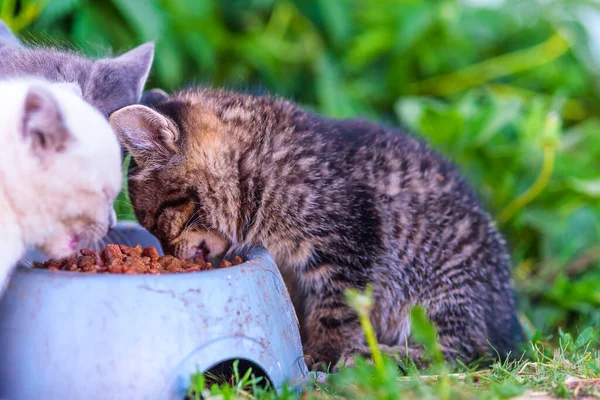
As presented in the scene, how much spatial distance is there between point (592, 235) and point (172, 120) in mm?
3182

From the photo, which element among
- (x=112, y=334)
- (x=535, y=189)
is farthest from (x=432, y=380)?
(x=535, y=189)

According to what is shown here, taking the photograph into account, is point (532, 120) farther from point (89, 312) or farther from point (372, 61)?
point (89, 312)

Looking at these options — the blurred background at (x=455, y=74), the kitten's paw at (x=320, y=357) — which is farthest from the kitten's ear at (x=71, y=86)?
the kitten's paw at (x=320, y=357)

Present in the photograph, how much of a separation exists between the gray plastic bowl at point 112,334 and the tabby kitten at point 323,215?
0.71 meters

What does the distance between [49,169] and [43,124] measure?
172 mm

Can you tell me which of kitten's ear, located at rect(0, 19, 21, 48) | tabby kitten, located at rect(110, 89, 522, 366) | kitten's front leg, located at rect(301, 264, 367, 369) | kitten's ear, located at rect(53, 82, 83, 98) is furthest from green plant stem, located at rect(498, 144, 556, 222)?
kitten's ear, located at rect(0, 19, 21, 48)

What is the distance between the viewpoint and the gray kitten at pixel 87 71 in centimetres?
305

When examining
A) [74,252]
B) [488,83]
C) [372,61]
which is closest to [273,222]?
[74,252]

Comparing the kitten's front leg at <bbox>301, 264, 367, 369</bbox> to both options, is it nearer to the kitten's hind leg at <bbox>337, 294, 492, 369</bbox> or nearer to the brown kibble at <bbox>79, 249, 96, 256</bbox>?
the kitten's hind leg at <bbox>337, 294, 492, 369</bbox>

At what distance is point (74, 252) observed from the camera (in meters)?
2.72

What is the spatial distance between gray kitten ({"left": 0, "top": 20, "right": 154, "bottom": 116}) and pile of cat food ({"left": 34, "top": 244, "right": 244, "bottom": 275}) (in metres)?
0.64

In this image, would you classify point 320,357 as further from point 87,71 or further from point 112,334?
point 87,71

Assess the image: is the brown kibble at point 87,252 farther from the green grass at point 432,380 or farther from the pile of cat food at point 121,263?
Answer: the green grass at point 432,380

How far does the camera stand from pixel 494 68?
6.11m
